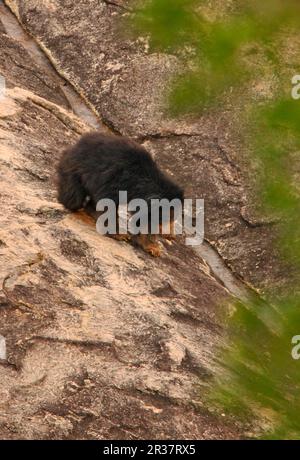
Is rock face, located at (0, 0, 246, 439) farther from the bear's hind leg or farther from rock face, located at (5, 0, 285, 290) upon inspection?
rock face, located at (5, 0, 285, 290)

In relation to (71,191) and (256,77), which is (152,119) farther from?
(256,77)

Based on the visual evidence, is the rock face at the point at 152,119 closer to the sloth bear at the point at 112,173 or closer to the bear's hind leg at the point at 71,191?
the sloth bear at the point at 112,173

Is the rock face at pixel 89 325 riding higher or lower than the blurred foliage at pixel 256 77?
lower

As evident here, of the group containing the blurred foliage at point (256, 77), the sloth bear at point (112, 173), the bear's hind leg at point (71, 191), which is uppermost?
the blurred foliage at point (256, 77)

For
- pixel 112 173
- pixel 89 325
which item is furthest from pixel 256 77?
pixel 112 173

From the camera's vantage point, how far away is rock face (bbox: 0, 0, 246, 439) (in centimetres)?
734

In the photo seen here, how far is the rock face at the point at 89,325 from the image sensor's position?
7.34m

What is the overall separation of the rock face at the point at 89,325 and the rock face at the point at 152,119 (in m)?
0.88

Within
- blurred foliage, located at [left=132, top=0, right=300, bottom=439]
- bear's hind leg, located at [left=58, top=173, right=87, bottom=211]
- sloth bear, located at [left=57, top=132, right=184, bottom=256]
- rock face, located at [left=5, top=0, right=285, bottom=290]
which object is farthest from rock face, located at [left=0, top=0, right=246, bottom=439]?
blurred foliage, located at [left=132, top=0, right=300, bottom=439]

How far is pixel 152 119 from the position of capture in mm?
13641

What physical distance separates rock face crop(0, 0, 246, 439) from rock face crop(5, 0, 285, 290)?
88cm

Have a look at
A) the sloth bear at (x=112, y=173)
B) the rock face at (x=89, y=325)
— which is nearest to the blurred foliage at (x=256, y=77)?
the rock face at (x=89, y=325)

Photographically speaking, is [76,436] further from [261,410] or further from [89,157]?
[89,157]

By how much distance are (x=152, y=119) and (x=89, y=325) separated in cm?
588
